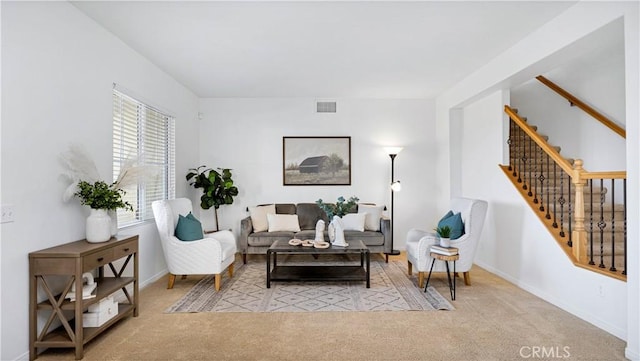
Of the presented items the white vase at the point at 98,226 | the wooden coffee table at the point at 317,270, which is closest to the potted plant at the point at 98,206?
the white vase at the point at 98,226

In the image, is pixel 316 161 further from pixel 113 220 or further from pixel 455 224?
pixel 113 220

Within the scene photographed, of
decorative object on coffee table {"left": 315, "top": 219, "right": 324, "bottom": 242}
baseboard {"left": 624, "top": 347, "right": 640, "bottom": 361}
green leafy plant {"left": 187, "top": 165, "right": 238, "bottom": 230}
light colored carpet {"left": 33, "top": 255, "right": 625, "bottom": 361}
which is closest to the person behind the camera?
baseboard {"left": 624, "top": 347, "right": 640, "bottom": 361}

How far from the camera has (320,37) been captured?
12.0 ft

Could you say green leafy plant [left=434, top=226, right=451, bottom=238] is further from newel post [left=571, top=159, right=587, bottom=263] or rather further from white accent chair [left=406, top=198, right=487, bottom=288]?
newel post [left=571, top=159, right=587, bottom=263]

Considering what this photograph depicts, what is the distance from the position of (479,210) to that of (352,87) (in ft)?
9.12

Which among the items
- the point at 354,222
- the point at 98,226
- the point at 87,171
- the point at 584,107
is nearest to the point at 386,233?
the point at 354,222

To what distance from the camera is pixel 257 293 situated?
13.1 ft

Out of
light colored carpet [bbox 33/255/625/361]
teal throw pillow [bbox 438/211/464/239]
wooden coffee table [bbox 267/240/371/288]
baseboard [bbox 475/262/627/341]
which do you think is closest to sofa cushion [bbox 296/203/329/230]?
wooden coffee table [bbox 267/240/371/288]

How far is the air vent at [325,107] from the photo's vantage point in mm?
6391

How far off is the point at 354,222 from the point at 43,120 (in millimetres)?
4038

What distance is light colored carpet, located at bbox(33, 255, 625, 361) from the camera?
2562mm

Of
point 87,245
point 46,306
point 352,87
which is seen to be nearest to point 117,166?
point 87,245

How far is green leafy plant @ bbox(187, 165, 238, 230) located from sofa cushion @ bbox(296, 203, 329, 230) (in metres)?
1.17

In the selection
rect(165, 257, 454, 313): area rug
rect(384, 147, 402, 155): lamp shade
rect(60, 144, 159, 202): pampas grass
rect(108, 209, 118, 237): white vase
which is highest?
rect(384, 147, 402, 155): lamp shade
